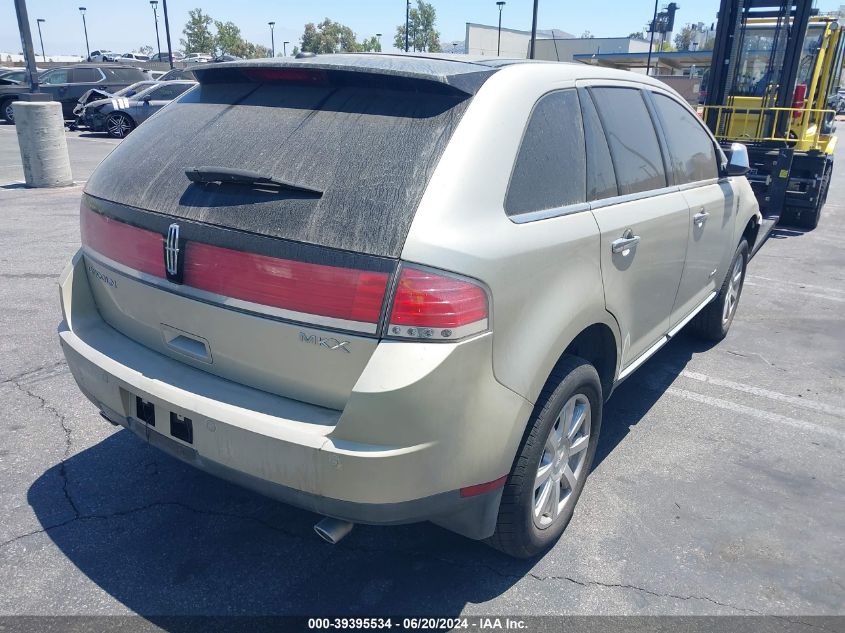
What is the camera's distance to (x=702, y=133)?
450cm

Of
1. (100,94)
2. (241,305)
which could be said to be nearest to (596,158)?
(241,305)

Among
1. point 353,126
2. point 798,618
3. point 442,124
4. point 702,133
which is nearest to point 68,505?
point 353,126

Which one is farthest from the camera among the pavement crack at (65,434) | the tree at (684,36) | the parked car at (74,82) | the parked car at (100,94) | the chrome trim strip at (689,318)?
the tree at (684,36)

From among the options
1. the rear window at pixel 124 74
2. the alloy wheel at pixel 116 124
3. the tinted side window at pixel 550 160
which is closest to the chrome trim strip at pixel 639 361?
the tinted side window at pixel 550 160

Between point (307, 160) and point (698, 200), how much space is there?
2640 millimetres

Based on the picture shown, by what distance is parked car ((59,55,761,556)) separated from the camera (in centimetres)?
209

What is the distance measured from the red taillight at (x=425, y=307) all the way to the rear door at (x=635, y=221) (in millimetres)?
1029

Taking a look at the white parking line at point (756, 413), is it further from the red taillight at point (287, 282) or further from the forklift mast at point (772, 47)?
the forklift mast at point (772, 47)

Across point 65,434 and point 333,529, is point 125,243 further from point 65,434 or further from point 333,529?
point 65,434

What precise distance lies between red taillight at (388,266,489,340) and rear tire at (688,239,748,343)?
363 cm

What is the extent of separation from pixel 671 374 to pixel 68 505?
3837mm

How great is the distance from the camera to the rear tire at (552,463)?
2.51 meters

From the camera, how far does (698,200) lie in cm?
401

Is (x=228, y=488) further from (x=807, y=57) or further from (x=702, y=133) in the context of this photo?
(x=807, y=57)
